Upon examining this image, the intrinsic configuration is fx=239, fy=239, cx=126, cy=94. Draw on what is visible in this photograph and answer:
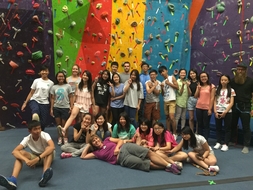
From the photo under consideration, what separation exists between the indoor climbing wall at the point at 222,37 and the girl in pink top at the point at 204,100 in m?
1.33

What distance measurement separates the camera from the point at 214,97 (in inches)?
153

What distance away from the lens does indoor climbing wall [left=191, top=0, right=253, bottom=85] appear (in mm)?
4773

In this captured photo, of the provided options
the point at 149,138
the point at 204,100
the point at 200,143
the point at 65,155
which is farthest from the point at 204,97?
the point at 65,155

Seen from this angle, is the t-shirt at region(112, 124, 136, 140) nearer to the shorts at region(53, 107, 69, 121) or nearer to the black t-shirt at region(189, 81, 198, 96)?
the shorts at region(53, 107, 69, 121)

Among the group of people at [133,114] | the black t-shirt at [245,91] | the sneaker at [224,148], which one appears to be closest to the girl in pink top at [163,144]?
the group of people at [133,114]

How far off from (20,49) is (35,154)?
102 inches

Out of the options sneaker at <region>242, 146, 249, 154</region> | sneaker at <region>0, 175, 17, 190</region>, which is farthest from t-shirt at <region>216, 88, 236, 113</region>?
sneaker at <region>0, 175, 17, 190</region>

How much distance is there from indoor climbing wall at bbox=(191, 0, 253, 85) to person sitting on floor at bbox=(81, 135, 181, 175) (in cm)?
296

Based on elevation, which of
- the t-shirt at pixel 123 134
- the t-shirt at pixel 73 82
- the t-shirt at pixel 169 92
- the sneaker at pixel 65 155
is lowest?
the sneaker at pixel 65 155

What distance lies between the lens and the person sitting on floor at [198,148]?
2.93 m

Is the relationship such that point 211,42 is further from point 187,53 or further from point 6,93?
point 6,93

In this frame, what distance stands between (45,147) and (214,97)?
→ 2.69 m

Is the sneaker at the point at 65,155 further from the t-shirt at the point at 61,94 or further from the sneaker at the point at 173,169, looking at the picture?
the sneaker at the point at 173,169

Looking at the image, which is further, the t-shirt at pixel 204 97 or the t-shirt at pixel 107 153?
the t-shirt at pixel 204 97
